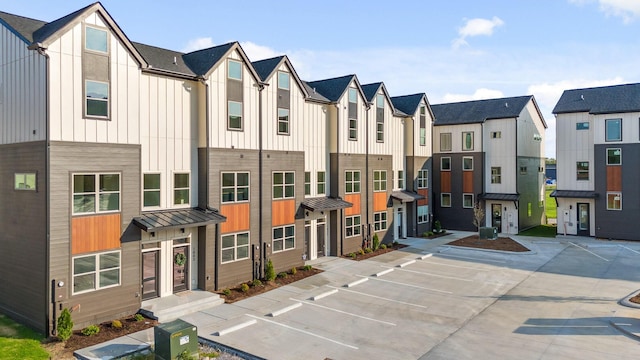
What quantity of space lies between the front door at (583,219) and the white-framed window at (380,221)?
50.0ft

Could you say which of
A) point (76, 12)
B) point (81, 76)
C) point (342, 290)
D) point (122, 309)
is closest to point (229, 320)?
point (122, 309)

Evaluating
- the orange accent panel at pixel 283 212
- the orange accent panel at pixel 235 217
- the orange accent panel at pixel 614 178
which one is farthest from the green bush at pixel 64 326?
the orange accent panel at pixel 614 178

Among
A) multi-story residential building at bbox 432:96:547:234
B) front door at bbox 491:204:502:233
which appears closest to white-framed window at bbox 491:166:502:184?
multi-story residential building at bbox 432:96:547:234

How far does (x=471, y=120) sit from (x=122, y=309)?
1177 inches

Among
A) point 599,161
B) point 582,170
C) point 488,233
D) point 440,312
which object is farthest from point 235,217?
point 599,161

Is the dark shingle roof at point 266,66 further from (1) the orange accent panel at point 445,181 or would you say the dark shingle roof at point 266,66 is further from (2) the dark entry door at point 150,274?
(1) the orange accent panel at point 445,181

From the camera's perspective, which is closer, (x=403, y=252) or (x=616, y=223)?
(x=403, y=252)

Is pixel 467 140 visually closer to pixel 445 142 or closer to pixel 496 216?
pixel 445 142

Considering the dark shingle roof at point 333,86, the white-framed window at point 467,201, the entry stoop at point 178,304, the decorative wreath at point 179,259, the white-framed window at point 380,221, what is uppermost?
the dark shingle roof at point 333,86

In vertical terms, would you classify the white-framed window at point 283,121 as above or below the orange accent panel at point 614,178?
above

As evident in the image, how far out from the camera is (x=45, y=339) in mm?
13859

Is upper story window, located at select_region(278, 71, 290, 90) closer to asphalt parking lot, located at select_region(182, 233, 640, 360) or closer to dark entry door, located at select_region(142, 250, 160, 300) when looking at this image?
asphalt parking lot, located at select_region(182, 233, 640, 360)

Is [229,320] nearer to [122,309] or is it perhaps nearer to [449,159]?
[122,309]

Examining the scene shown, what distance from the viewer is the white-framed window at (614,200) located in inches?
1219
